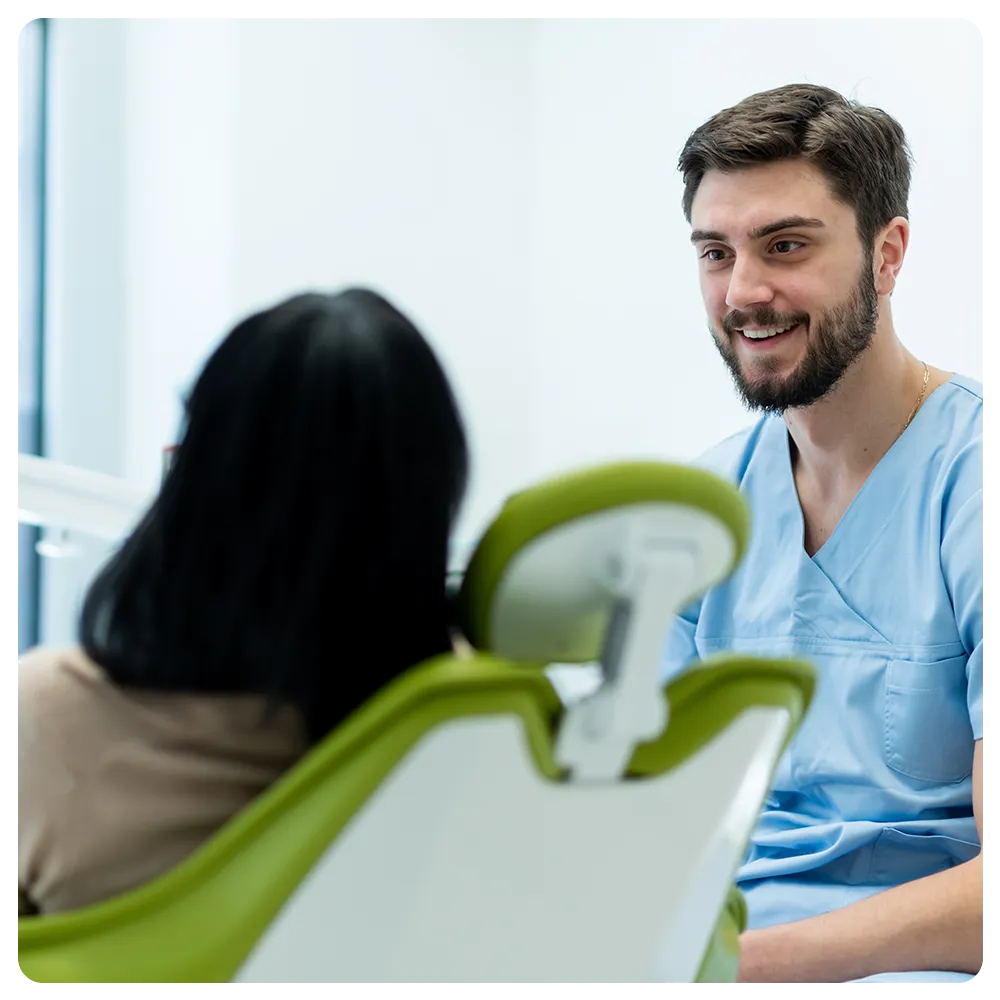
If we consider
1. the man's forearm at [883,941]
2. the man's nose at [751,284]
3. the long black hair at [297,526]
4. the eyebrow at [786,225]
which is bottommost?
the man's forearm at [883,941]

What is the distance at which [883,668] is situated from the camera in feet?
4.03

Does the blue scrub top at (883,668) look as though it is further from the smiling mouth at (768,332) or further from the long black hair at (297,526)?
the long black hair at (297,526)

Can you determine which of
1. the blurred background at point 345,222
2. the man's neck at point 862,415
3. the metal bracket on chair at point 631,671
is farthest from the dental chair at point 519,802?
the blurred background at point 345,222

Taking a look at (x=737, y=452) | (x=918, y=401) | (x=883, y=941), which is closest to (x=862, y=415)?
(x=918, y=401)

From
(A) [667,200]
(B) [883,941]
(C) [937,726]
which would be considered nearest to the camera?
(B) [883,941]

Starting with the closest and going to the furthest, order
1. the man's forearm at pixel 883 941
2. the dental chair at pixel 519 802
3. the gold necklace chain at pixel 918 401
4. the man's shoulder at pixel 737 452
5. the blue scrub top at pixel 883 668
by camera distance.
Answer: the dental chair at pixel 519 802 → the man's forearm at pixel 883 941 → the blue scrub top at pixel 883 668 → the gold necklace chain at pixel 918 401 → the man's shoulder at pixel 737 452

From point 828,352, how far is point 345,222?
166 centimetres

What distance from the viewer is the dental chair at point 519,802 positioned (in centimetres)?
60

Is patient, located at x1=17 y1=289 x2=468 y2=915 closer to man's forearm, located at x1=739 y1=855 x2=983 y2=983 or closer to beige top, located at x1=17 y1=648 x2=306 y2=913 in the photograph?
beige top, located at x1=17 y1=648 x2=306 y2=913

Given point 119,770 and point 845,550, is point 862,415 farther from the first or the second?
point 119,770

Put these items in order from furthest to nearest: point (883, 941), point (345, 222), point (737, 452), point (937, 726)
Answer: point (345, 222) < point (737, 452) < point (937, 726) < point (883, 941)

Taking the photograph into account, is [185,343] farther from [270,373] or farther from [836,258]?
[270,373]

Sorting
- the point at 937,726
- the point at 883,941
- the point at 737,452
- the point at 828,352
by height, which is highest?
the point at 828,352
